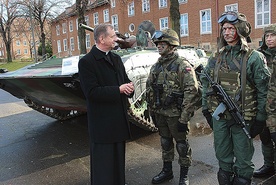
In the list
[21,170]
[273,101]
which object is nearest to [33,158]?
[21,170]

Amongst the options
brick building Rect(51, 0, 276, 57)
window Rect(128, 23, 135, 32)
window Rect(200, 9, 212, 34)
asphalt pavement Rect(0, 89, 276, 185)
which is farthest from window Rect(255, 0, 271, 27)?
asphalt pavement Rect(0, 89, 276, 185)

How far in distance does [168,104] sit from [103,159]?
984 millimetres

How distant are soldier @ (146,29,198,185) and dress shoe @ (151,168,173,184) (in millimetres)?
12

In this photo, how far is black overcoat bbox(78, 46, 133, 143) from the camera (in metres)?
2.85

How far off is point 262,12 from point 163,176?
21707mm

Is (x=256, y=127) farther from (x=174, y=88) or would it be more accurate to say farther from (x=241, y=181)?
(x=174, y=88)

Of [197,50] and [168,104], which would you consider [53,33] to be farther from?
[168,104]

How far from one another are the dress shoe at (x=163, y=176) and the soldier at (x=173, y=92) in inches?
0.5

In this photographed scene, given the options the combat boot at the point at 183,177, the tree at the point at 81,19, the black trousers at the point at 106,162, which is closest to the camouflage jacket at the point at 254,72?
the combat boot at the point at 183,177

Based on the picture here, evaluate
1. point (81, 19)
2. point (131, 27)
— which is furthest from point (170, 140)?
point (131, 27)

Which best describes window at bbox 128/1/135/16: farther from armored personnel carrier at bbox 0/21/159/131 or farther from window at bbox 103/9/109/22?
armored personnel carrier at bbox 0/21/159/131

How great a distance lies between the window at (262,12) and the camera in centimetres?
2208

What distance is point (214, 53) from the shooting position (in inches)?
124

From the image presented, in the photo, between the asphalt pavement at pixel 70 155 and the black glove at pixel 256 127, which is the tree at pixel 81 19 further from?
the black glove at pixel 256 127
